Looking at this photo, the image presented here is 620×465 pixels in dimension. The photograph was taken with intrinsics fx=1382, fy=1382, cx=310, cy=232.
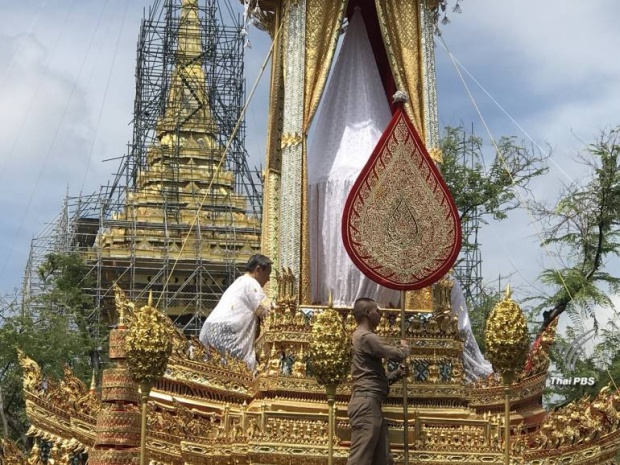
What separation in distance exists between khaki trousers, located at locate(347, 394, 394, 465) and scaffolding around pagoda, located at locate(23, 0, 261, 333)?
1624cm

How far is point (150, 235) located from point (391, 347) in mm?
18400

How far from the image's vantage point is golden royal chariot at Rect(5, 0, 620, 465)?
36.6ft

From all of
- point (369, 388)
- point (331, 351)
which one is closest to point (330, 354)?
point (331, 351)

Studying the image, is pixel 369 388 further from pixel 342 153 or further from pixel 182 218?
pixel 182 218

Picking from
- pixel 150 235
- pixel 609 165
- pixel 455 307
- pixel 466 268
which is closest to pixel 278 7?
pixel 455 307

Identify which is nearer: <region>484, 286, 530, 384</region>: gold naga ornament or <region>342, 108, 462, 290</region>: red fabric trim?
<region>484, 286, 530, 384</region>: gold naga ornament

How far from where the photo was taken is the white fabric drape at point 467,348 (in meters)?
13.0

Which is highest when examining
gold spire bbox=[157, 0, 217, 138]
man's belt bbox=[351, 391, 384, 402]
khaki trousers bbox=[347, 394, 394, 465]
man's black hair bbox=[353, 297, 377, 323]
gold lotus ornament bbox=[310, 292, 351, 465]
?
gold spire bbox=[157, 0, 217, 138]

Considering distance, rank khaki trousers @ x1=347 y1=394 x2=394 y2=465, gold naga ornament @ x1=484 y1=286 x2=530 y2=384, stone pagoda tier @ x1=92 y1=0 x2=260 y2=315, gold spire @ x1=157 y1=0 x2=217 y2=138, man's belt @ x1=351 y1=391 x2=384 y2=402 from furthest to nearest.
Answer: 1. gold spire @ x1=157 y1=0 x2=217 y2=138
2. stone pagoda tier @ x1=92 y1=0 x2=260 y2=315
3. gold naga ornament @ x1=484 y1=286 x2=530 y2=384
4. man's belt @ x1=351 y1=391 x2=384 y2=402
5. khaki trousers @ x1=347 y1=394 x2=394 y2=465

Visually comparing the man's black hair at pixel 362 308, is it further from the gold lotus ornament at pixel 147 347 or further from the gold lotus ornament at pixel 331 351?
the gold lotus ornament at pixel 147 347

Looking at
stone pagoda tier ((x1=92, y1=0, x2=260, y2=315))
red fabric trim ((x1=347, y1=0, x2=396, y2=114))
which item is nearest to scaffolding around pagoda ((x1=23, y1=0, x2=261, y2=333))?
stone pagoda tier ((x1=92, y1=0, x2=260, y2=315))

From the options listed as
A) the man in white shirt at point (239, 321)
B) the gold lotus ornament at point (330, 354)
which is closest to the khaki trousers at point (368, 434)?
the gold lotus ornament at point (330, 354)

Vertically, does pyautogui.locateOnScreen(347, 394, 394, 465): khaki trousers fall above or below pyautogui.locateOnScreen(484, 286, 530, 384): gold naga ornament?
below

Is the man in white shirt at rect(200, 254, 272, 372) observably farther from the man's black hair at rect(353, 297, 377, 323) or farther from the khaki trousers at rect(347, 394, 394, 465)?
the khaki trousers at rect(347, 394, 394, 465)
